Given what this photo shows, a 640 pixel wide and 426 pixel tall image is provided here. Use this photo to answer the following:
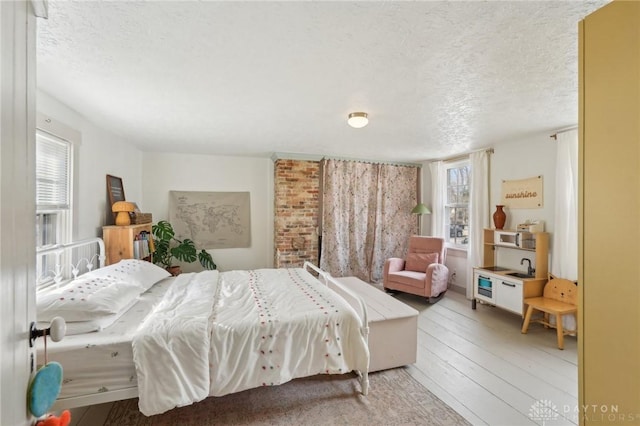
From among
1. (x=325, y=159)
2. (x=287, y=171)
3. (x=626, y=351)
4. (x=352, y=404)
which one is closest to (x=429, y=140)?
(x=325, y=159)

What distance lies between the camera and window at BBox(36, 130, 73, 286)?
85.6 inches

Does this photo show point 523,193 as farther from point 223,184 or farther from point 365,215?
point 223,184

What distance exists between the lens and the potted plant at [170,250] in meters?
4.12

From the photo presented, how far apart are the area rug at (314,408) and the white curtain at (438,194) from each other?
333cm

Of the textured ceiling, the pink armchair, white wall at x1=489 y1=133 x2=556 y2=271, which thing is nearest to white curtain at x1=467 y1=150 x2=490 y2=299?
white wall at x1=489 y1=133 x2=556 y2=271

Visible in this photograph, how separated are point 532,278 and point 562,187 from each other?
110cm

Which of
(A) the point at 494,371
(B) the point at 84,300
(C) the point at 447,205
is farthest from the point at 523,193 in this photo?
(B) the point at 84,300

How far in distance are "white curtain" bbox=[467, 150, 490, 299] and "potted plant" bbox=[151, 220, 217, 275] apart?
4095mm

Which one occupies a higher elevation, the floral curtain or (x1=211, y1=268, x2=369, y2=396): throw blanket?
the floral curtain

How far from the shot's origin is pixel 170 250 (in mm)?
4293

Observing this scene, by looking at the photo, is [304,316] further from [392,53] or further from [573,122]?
[573,122]

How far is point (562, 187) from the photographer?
315 cm

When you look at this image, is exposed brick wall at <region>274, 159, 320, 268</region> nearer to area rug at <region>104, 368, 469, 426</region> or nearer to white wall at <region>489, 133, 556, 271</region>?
area rug at <region>104, 368, 469, 426</region>

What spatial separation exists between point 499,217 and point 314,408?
3.34m
